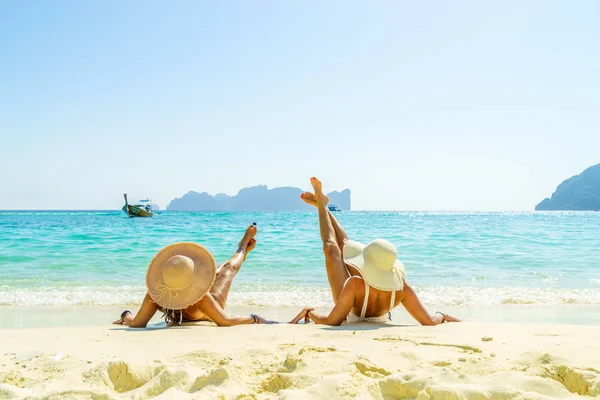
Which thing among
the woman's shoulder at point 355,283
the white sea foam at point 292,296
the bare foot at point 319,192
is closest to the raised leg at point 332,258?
the bare foot at point 319,192

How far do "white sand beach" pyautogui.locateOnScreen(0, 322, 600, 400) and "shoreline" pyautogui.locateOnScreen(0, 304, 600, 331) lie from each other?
1135mm

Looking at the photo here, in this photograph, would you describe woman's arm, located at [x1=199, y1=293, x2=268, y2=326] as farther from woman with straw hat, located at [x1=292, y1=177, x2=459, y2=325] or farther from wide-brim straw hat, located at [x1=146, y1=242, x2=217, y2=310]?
woman with straw hat, located at [x1=292, y1=177, x2=459, y2=325]

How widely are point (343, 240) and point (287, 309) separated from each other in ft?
4.56

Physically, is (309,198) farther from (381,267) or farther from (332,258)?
(381,267)

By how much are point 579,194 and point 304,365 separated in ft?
466

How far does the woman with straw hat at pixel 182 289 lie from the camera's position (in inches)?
169

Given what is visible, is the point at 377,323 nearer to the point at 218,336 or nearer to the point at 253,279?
the point at 218,336

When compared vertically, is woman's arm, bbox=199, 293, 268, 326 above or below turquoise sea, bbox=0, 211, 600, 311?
above

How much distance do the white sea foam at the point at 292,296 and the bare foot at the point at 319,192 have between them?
159cm

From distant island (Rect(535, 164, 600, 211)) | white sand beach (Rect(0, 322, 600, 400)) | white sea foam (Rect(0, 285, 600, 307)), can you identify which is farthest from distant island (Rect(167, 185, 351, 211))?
white sand beach (Rect(0, 322, 600, 400))

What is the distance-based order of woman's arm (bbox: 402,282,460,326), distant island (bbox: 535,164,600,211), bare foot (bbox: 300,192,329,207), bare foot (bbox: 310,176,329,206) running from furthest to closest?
distant island (bbox: 535,164,600,211) < bare foot (bbox: 300,192,329,207) < bare foot (bbox: 310,176,329,206) < woman's arm (bbox: 402,282,460,326)

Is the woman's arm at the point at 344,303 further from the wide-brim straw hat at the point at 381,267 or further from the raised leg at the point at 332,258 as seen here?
the raised leg at the point at 332,258

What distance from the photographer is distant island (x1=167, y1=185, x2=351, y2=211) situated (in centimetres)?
17612

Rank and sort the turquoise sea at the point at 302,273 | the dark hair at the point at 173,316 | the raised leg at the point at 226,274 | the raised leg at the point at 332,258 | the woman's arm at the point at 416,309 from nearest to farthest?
the woman's arm at the point at 416,309
the dark hair at the point at 173,316
the raised leg at the point at 332,258
the raised leg at the point at 226,274
the turquoise sea at the point at 302,273
